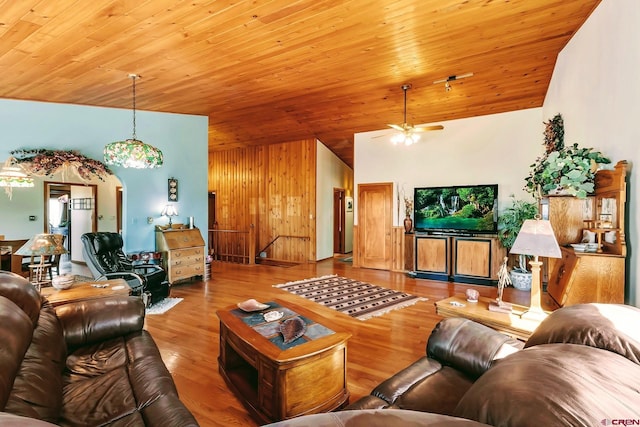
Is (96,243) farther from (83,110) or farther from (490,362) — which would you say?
(490,362)

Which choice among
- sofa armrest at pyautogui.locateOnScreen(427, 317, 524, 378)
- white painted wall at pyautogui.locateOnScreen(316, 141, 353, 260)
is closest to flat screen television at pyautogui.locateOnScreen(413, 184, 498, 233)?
white painted wall at pyautogui.locateOnScreen(316, 141, 353, 260)

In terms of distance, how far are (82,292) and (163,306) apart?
1803 millimetres

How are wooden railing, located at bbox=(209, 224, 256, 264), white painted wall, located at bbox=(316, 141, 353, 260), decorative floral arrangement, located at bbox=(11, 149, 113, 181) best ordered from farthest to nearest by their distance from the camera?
wooden railing, located at bbox=(209, 224, 256, 264), white painted wall, located at bbox=(316, 141, 353, 260), decorative floral arrangement, located at bbox=(11, 149, 113, 181)

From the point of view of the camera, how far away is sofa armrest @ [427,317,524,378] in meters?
1.72

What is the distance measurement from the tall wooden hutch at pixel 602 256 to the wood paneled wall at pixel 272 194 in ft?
19.3

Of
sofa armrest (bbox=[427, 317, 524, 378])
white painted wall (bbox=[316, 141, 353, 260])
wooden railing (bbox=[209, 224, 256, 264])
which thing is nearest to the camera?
sofa armrest (bbox=[427, 317, 524, 378])

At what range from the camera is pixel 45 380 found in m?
1.48

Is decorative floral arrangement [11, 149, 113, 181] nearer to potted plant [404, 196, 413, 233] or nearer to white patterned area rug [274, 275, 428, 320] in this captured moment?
white patterned area rug [274, 275, 428, 320]

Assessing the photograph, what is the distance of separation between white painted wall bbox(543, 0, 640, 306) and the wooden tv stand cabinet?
235cm

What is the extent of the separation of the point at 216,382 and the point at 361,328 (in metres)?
1.72

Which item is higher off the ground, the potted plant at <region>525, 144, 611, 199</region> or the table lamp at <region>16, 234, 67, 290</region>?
the potted plant at <region>525, 144, 611, 199</region>

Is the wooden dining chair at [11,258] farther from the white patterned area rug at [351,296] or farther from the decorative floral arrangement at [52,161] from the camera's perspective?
the white patterned area rug at [351,296]

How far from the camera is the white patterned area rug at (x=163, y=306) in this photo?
422 centimetres

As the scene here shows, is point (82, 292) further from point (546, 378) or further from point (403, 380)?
point (546, 378)
